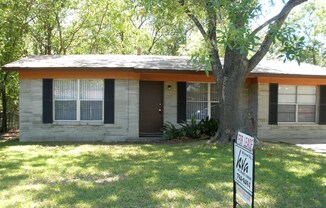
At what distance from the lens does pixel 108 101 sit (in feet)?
45.1

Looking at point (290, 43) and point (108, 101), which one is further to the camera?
point (108, 101)

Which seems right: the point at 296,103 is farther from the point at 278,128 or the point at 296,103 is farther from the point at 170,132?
A: the point at 170,132

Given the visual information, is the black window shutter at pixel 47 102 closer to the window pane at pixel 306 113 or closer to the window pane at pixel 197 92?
the window pane at pixel 197 92

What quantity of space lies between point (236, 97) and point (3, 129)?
12.7 meters

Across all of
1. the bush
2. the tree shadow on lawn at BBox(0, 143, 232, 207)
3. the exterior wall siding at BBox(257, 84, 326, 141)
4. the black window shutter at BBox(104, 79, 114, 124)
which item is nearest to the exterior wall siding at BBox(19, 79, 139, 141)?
the black window shutter at BBox(104, 79, 114, 124)

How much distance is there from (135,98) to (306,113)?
7.31m

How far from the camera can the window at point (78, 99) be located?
13805 millimetres

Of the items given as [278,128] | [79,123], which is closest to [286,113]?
[278,128]

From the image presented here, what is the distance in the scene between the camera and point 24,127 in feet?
44.8

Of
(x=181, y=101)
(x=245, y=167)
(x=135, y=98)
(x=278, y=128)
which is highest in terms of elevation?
(x=135, y=98)

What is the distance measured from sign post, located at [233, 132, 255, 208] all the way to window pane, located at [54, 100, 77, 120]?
396 inches

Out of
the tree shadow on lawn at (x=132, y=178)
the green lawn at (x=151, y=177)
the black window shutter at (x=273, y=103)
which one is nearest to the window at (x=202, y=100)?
the black window shutter at (x=273, y=103)

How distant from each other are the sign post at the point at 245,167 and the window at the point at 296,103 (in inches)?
450

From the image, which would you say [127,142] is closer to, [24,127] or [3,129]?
[24,127]
